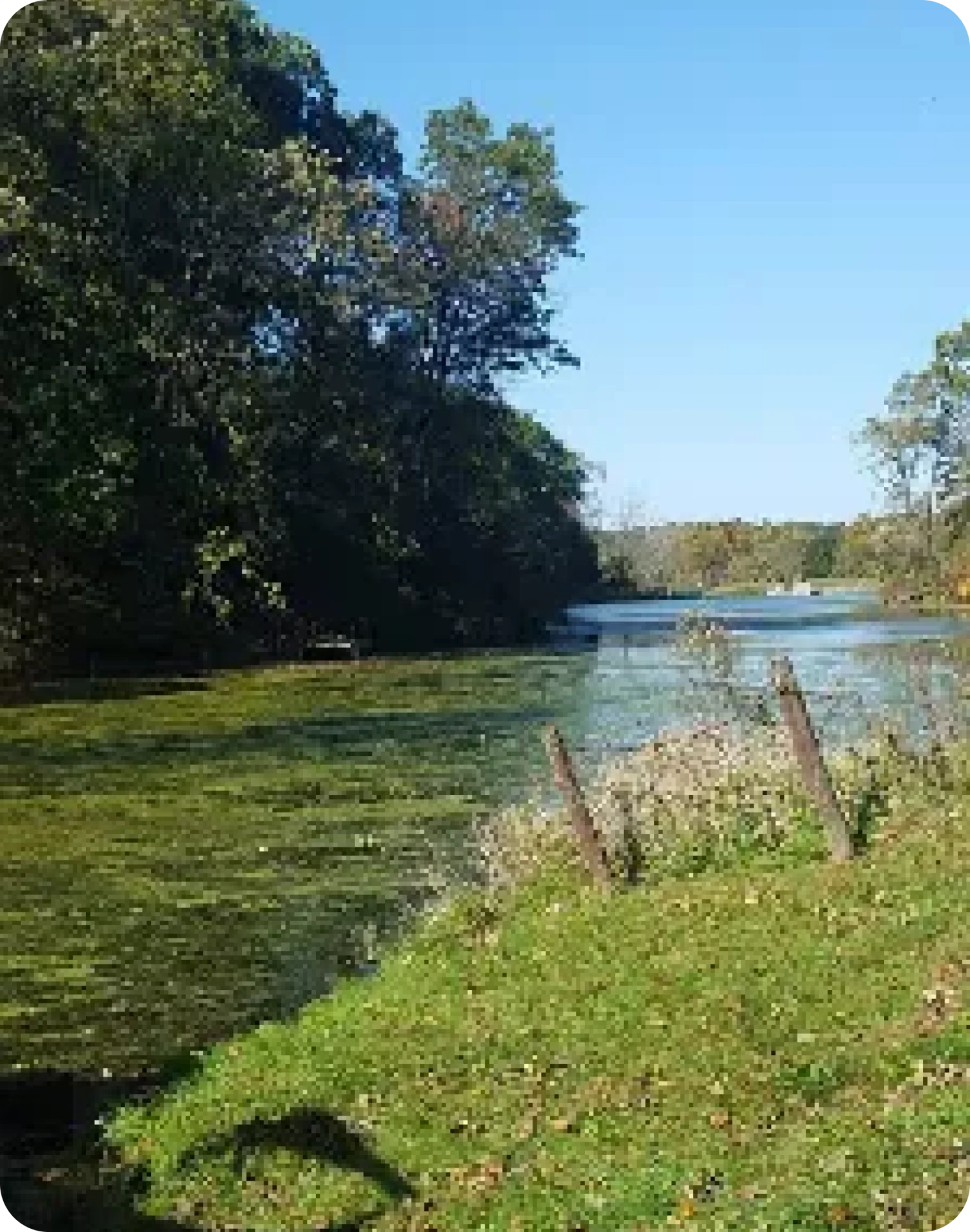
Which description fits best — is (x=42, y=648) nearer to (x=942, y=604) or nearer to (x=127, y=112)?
(x=127, y=112)

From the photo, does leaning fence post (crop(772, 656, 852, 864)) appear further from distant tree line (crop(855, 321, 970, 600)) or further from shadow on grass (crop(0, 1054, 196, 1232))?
distant tree line (crop(855, 321, 970, 600))

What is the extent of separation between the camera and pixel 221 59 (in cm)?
7925

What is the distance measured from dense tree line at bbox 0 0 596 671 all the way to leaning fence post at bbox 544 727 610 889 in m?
33.0

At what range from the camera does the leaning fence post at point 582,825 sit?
17.0m

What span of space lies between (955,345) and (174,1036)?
4117 inches

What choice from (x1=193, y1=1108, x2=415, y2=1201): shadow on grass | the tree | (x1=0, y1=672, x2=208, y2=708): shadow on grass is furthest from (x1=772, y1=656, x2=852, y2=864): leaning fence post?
the tree

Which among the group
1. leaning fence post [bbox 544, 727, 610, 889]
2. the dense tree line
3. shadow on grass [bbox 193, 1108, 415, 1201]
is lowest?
shadow on grass [bbox 193, 1108, 415, 1201]

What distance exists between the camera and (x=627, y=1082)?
11.5 m

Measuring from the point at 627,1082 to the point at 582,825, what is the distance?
5722 millimetres

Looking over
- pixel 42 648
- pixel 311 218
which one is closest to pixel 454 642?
pixel 311 218

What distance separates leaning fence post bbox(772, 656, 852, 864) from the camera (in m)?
16.3

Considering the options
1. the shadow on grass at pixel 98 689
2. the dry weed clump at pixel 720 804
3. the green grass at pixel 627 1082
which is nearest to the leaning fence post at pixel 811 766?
the green grass at pixel 627 1082

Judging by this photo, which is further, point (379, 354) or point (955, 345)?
point (955, 345)

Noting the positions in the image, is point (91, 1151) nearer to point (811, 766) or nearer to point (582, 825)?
point (582, 825)
